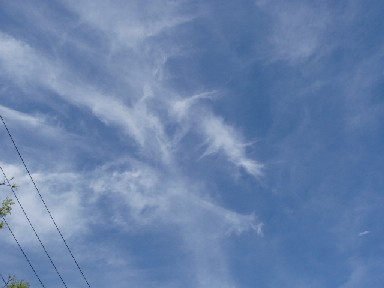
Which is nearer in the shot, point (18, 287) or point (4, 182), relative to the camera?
point (4, 182)

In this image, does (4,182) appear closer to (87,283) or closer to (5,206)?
(5,206)

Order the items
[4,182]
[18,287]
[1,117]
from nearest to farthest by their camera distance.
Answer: [1,117]
[4,182]
[18,287]

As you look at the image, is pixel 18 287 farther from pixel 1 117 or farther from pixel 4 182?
pixel 1 117

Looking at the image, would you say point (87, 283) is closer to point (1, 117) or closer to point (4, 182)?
point (4, 182)

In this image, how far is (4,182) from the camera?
27.2 m

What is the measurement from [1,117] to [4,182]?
5470mm

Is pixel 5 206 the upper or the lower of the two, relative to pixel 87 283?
upper

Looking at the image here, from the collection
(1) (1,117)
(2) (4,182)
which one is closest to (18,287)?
(2) (4,182)

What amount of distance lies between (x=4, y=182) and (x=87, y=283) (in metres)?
8.52

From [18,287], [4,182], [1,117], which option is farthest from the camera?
[18,287]

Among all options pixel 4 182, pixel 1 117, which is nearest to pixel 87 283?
pixel 4 182

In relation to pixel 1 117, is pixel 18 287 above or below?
below

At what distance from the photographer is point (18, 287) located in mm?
32250

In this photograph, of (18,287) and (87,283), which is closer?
(87,283)
